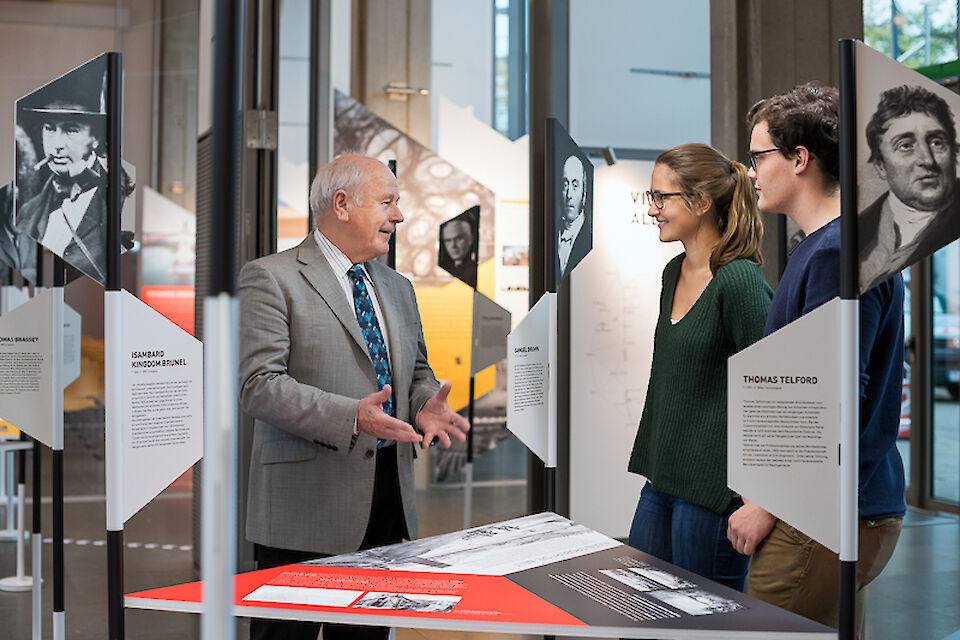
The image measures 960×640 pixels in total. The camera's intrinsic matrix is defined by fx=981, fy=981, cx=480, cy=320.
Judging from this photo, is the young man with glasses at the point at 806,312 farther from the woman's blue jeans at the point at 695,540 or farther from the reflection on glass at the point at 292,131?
Result: the reflection on glass at the point at 292,131

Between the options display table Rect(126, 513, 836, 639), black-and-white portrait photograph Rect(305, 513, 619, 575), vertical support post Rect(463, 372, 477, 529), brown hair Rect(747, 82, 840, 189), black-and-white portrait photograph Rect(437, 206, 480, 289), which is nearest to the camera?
display table Rect(126, 513, 836, 639)

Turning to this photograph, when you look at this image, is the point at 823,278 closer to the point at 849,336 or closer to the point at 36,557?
the point at 849,336

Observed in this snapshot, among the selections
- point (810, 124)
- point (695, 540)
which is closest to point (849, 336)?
point (810, 124)

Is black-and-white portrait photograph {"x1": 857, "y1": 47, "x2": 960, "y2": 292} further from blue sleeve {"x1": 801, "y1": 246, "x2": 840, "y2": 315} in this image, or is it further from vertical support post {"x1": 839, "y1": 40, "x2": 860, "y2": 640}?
blue sleeve {"x1": 801, "y1": 246, "x2": 840, "y2": 315}

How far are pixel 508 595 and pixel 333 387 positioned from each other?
1.07m

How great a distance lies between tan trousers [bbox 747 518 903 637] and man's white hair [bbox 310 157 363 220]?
140 cm

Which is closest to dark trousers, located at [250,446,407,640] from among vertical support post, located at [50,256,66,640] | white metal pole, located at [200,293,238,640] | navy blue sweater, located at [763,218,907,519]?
vertical support post, located at [50,256,66,640]

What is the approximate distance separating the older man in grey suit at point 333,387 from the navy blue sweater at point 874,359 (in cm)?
92

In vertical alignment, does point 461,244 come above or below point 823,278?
above

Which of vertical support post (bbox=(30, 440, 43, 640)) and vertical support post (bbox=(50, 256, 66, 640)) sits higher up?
vertical support post (bbox=(50, 256, 66, 640))

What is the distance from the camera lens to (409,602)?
1444 millimetres

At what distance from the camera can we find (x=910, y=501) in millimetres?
7059

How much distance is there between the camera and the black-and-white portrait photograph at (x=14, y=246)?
4078 millimetres

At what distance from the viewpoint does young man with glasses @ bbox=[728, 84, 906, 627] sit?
175 cm
